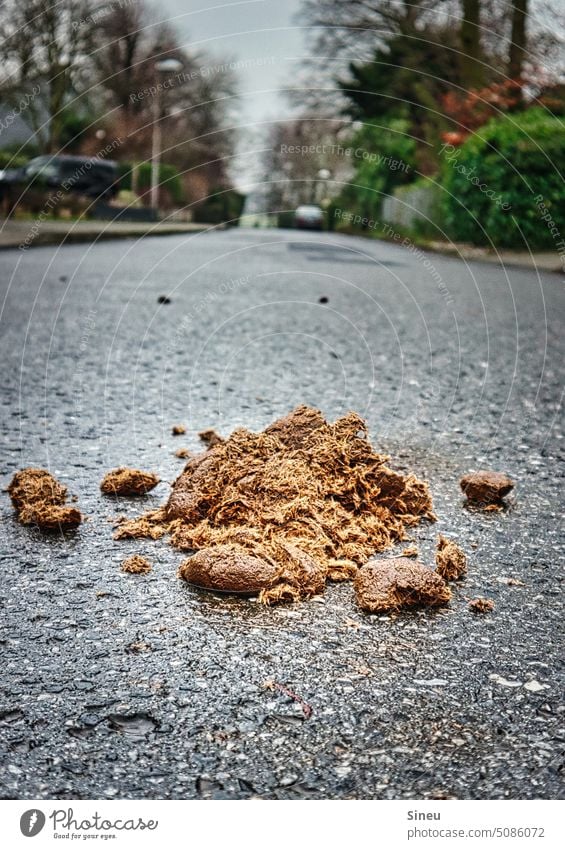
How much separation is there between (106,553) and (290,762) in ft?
3.93

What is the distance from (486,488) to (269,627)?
127 centimetres

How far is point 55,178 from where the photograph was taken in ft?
72.7

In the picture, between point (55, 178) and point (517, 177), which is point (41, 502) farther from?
point (55, 178)

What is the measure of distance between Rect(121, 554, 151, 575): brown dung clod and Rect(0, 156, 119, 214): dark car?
633 inches

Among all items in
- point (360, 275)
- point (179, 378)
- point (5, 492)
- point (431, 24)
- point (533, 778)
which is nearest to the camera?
point (533, 778)

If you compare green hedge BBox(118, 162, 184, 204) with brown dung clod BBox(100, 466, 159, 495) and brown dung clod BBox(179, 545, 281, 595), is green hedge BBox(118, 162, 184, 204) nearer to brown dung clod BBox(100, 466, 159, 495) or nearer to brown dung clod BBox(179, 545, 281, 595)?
brown dung clod BBox(100, 466, 159, 495)

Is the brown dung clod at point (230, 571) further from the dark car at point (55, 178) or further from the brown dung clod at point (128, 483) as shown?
the dark car at point (55, 178)

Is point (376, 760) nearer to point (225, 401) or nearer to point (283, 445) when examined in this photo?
point (283, 445)

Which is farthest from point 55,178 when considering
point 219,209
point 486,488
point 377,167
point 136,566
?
point 136,566

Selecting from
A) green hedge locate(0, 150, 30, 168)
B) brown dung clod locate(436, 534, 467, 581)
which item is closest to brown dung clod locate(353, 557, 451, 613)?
brown dung clod locate(436, 534, 467, 581)

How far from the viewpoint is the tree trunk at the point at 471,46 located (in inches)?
714

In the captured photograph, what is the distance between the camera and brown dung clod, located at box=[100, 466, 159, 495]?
129 inches

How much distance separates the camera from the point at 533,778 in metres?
1.67

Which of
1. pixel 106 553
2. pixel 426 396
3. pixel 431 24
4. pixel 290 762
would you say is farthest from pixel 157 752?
pixel 431 24
